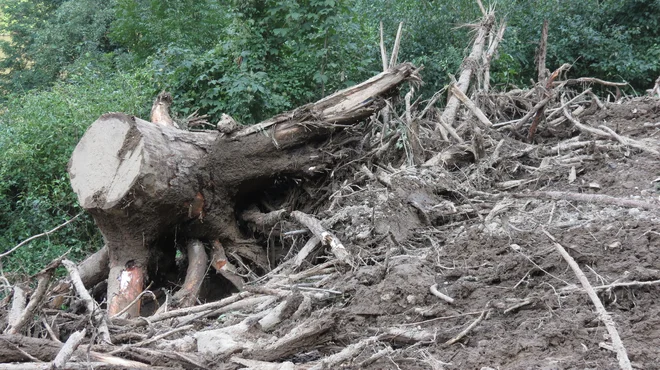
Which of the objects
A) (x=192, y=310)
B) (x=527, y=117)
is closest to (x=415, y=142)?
(x=527, y=117)

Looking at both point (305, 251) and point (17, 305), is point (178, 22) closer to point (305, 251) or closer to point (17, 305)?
point (305, 251)

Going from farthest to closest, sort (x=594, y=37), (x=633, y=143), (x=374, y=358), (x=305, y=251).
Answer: (x=594, y=37)
(x=633, y=143)
(x=305, y=251)
(x=374, y=358)

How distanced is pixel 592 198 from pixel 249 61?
5.72m

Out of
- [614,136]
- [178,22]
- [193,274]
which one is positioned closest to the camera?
[193,274]

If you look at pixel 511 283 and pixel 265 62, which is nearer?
pixel 511 283

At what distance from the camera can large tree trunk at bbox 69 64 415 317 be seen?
406 cm

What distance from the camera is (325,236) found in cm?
387

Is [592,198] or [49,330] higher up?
[49,330]

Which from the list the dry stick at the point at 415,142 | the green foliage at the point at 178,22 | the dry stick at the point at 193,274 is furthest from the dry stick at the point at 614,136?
the green foliage at the point at 178,22

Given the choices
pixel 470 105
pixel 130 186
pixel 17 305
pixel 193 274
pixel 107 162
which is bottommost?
pixel 193 274

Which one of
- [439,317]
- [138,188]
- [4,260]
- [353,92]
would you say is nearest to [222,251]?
[138,188]

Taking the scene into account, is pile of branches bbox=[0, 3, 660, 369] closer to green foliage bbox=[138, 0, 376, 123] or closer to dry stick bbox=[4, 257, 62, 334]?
dry stick bbox=[4, 257, 62, 334]

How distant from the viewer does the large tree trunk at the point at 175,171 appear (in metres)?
4.06

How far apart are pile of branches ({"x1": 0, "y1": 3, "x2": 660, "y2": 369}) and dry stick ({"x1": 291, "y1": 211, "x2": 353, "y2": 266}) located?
0.01 metres
